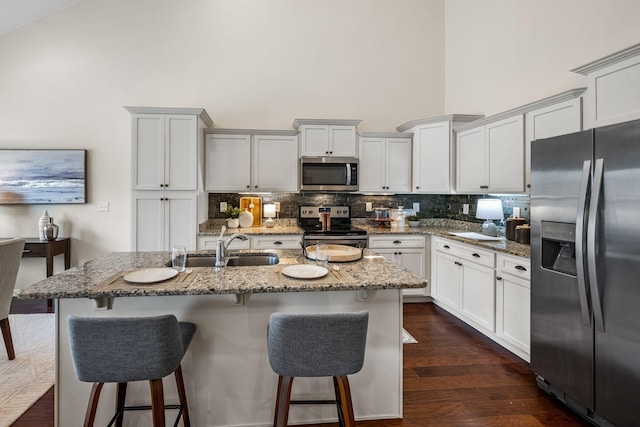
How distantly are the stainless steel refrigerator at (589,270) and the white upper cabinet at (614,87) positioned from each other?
35cm

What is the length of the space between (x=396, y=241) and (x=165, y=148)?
2.87 meters

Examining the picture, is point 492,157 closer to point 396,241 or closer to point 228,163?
point 396,241

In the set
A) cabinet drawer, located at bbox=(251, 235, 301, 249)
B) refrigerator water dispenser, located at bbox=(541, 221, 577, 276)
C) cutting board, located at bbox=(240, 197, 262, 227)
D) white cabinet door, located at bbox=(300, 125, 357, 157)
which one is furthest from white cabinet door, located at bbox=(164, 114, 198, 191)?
refrigerator water dispenser, located at bbox=(541, 221, 577, 276)

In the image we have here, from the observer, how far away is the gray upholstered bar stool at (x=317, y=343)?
1.42 meters

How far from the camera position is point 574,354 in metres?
1.98

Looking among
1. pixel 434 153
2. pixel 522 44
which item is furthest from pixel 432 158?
pixel 522 44

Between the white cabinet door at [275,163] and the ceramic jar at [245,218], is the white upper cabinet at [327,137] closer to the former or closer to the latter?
the white cabinet door at [275,163]

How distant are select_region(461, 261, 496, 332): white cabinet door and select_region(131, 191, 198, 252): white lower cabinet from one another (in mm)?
2940

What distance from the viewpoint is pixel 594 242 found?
1796 mm

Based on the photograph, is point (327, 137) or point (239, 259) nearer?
point (239, 259)

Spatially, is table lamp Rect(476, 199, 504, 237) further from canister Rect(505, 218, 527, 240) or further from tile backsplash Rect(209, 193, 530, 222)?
tile backsplash Rect(209, 193, 530, 222)

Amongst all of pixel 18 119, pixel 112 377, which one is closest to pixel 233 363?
pixel 112 377

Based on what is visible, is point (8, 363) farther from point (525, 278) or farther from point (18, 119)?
point (525, 278)

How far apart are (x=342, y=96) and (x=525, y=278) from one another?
323 centimetres
